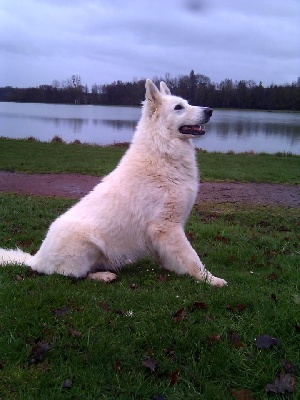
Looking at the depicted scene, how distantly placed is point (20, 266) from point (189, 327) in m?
2.47

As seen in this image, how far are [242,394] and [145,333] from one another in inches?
37.0

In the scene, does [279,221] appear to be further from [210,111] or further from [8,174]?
[8,174]

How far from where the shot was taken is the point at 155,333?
140 inches

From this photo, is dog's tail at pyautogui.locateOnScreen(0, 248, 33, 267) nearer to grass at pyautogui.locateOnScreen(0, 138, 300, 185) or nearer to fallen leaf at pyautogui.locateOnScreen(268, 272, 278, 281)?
fallen leaf at pyautogui.locateOnScreen(268, 272, 278, 281)

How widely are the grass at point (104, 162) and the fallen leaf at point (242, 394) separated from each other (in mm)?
12745

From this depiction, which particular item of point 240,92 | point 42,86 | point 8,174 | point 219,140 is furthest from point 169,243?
point 42,86

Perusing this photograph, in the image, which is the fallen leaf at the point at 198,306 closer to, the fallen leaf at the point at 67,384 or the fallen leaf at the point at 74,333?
the fallen leaf at the point at 74,333

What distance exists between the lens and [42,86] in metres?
95.1

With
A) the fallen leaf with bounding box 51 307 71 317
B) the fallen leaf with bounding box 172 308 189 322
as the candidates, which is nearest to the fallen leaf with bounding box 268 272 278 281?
the fallen leaf with bounding box 172 308 189 322

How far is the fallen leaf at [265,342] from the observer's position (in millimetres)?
3383

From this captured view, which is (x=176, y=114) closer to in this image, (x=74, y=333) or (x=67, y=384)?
(x=74, y=333)

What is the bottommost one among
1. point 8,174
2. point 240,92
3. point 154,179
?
point 8,174

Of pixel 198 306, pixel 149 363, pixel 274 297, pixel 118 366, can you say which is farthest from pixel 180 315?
pixel 274 297

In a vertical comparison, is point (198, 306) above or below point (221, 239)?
above
